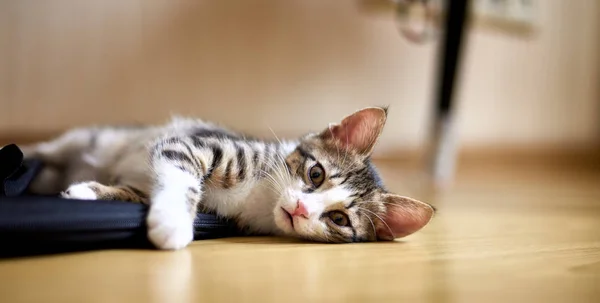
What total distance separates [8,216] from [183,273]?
0.92ft

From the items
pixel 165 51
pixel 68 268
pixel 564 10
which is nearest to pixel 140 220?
pixel 68 268

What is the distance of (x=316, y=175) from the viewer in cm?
115

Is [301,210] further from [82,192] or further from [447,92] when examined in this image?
[447,92]

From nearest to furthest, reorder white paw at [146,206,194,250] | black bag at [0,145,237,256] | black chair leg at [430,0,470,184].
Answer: black bag at [0,145,237,256]
white paw at [146,206,194,250]
black chair leg at [430,0,470,184]

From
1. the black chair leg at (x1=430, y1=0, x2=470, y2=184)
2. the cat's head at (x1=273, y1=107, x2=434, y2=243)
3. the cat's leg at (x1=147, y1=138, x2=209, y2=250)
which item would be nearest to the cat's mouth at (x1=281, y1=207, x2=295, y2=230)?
the cat's head at (x1=273, y1=107, x2=434, y2=243)

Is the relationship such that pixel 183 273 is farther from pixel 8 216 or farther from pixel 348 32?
pixel 348 32

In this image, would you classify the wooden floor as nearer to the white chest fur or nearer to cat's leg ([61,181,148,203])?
the white chest fur

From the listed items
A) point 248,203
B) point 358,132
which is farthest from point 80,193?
point 358,132

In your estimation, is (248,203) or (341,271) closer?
(341,271)

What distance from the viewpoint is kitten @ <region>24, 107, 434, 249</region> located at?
42.7 inches

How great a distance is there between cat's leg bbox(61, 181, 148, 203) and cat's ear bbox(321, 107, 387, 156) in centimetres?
43

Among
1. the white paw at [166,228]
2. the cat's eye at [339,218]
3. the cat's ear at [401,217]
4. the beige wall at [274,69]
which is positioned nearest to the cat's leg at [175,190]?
the white paw at [166,228]

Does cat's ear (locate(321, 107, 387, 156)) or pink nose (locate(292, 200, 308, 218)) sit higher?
cat's ear (locate(321, 107, 387, 156))

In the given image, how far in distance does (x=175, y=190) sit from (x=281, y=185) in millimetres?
232
